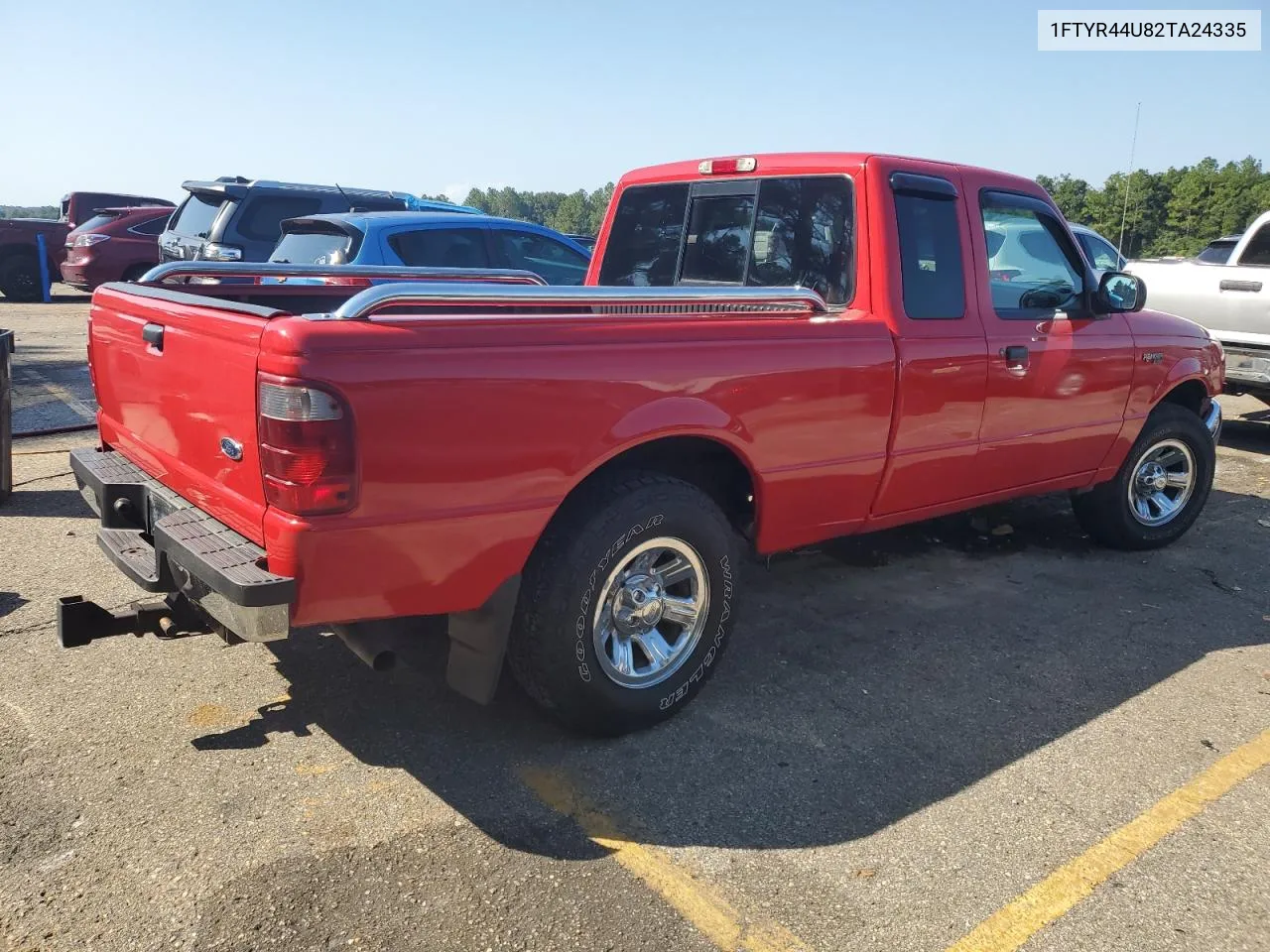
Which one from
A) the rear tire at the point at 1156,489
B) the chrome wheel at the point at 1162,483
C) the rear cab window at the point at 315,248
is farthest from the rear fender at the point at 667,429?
the rear cab window at the point at 315,248

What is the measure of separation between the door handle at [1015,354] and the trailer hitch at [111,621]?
3461mm

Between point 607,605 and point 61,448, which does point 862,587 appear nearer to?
point 607,605

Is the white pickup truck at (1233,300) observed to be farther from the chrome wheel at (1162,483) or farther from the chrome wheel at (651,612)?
the chrome wheel at (651,612)

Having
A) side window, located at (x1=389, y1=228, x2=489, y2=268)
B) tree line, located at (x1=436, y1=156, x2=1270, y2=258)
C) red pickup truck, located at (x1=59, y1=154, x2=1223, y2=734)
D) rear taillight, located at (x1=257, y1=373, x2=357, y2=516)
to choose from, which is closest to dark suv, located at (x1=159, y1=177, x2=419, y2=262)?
side window, located at (x1=389, y1=228, x2=489, y2=268)

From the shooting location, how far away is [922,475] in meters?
4.20

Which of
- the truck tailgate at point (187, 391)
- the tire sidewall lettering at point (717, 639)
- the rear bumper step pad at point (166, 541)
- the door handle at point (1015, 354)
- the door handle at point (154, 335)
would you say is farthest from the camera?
the door handle at point (1015, 354)

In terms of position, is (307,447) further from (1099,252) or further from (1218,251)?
(1218,251)

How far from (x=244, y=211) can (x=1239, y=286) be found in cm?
967

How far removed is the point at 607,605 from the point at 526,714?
1.91 feet

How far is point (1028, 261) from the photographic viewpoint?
15.5 ft

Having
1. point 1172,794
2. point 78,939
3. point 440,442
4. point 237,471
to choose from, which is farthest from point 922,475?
point 78,939

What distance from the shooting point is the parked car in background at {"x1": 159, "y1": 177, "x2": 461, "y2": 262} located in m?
10.4

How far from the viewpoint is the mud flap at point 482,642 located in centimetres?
297

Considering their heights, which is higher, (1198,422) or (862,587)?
(1198,422)
